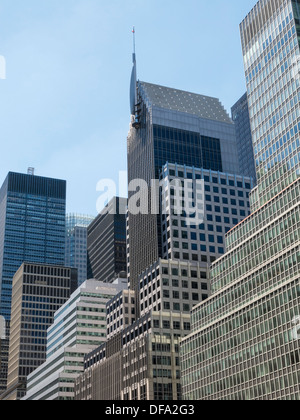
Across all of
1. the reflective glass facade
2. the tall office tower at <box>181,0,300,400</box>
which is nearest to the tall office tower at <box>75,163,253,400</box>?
the tall office tower at <box>181,0,300,400</box>

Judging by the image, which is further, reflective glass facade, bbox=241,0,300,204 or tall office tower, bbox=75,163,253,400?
tall office tower, bbox=75,163,253,400

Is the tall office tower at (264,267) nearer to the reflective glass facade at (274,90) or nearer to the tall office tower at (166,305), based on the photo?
the reflective glass facade at (274,90)

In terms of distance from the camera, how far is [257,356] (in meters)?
113

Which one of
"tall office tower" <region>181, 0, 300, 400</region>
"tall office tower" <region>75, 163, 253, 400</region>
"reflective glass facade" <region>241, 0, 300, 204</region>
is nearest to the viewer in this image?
"tall office tower" <region>181, 0, 300, 400</region>

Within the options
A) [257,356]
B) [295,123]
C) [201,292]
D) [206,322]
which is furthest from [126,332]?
Answer: [295,123]

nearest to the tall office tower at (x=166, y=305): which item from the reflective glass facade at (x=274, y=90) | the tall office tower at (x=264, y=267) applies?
the tall office tower at (x=264, y=267)

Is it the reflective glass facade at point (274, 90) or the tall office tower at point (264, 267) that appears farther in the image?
the reflective glass facade at point (274, 90)

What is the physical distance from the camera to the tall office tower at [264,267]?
356 ft

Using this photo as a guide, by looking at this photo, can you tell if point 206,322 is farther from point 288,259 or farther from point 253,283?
point 288,259

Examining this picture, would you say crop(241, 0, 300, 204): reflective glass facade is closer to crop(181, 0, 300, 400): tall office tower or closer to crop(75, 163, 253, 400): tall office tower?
crop(181, 0, 300, 400): tall office tower

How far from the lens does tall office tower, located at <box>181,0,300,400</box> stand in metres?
108
